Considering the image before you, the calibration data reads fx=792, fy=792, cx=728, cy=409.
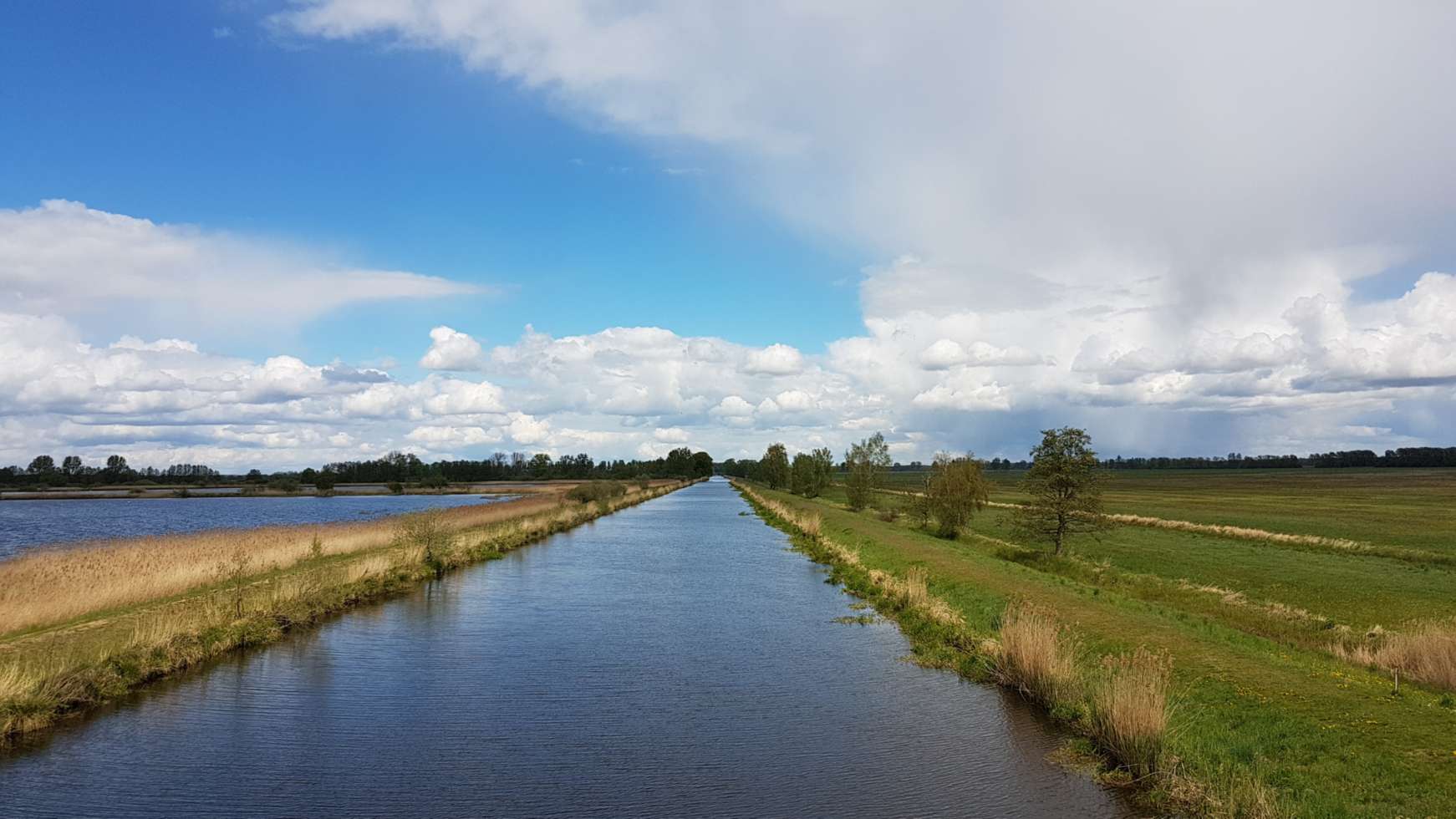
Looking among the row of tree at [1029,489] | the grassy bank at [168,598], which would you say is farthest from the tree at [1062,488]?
the grassy bank at [168,598]

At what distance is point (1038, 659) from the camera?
643 inches

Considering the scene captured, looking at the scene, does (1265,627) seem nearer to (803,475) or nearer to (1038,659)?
(1038,659)

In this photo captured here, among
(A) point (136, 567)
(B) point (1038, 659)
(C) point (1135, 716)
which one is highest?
(A) point (136, 567)

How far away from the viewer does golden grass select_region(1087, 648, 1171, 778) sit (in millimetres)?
12055

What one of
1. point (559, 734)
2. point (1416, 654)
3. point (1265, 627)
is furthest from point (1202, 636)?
point (559, 734)

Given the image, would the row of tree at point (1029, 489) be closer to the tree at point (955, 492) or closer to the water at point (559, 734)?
the tree at point (955, 492)

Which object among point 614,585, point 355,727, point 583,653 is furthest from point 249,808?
point 614,585

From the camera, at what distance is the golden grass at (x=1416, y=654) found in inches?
613

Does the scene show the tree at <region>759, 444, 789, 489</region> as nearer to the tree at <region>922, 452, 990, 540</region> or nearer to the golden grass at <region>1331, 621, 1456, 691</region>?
the tree at <region>922, 452, 990, 540</region>

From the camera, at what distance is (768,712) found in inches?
596

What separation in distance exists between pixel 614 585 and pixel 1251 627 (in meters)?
21.6

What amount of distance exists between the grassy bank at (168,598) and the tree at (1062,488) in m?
28.0

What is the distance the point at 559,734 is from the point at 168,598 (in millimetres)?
16228

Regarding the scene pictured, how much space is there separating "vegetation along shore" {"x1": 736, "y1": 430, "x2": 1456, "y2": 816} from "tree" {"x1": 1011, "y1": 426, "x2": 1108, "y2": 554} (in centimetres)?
11
